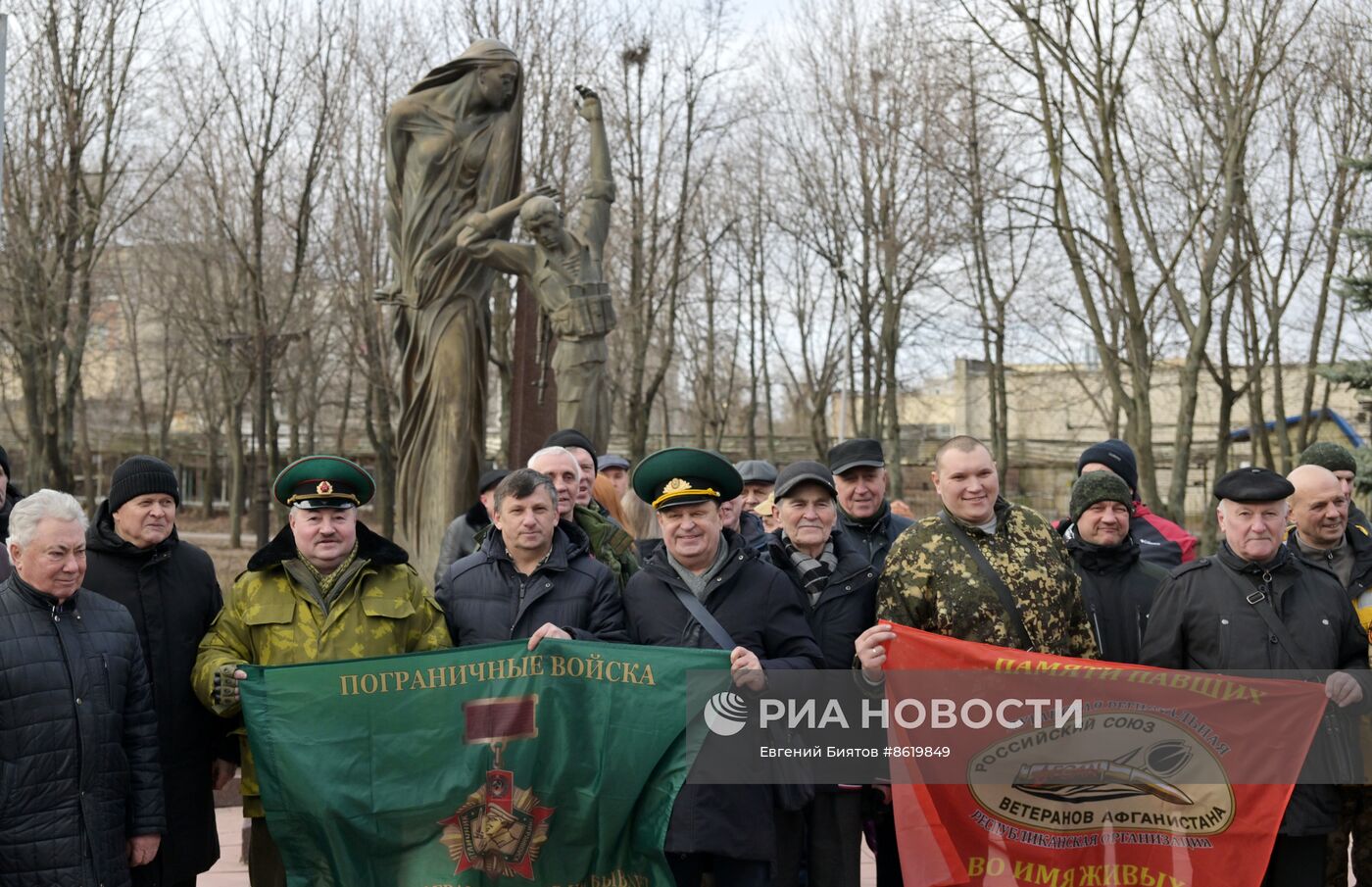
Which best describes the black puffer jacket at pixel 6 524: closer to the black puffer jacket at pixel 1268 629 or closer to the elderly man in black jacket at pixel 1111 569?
the black puffer jacket at pixel 1268 629

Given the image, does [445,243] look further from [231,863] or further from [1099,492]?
[1099,492]

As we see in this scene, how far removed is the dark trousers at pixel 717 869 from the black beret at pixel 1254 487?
7.49ft

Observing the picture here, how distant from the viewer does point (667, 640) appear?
511cm

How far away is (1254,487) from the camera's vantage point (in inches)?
210

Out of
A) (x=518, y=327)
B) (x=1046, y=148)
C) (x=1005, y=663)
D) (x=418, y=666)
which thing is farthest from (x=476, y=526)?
(x=1046, y=148)

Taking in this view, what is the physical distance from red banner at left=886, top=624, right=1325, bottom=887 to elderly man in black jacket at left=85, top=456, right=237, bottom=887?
102 inches

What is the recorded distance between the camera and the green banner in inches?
193

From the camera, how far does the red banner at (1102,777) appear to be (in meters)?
5.22

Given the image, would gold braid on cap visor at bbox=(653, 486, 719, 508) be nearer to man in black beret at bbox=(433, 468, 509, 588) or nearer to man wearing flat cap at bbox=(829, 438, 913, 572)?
man wearing flat cap at bbox=(829, 438, 913, 572)

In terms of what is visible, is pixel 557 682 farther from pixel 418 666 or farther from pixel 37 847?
pixel 37 847

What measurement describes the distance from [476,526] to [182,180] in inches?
1086

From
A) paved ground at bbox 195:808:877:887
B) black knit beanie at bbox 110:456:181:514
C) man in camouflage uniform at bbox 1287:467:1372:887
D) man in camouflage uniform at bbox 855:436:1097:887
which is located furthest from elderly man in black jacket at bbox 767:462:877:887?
black knit beanie at bbox 110:456:181:514

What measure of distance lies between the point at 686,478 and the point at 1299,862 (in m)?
2.76

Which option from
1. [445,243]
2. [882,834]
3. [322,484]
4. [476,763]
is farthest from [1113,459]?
[445,243]
